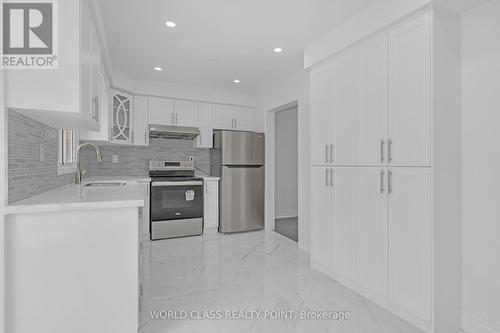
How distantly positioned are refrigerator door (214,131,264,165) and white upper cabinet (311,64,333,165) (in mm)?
1663

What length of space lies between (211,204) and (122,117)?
74.6 inches

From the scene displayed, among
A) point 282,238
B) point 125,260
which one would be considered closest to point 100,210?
point 125,260

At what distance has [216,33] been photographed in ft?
8.46

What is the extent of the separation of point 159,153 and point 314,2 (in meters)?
3.37

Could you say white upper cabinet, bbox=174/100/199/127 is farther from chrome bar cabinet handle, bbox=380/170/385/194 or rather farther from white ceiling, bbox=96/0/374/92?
chrome bar cabinet handle, bbox=380/170/385/194

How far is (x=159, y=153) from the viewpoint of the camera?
4.50 meters

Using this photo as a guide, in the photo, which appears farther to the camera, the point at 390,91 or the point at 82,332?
the point at 390,91

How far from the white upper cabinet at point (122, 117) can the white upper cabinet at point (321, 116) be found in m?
2.76

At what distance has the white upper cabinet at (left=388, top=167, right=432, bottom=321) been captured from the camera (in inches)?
67.6

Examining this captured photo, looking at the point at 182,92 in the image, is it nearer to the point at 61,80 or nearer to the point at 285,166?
the point at 285,166

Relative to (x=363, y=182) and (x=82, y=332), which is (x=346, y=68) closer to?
(x=363, y=182)

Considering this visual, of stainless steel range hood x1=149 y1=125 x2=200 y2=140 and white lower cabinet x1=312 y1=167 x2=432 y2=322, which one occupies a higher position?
stainless steel range hood x1=149 y1=125 x2=200 y2=140

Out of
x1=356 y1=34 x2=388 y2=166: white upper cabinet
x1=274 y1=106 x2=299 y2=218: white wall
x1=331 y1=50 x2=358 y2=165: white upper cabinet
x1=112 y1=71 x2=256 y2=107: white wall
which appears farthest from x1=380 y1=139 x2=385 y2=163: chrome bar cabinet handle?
x1=274 y1=106 x2=299 y2=218: white wall

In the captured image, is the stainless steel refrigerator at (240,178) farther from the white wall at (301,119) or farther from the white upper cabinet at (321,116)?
the white upper cabinet at (321,116)
